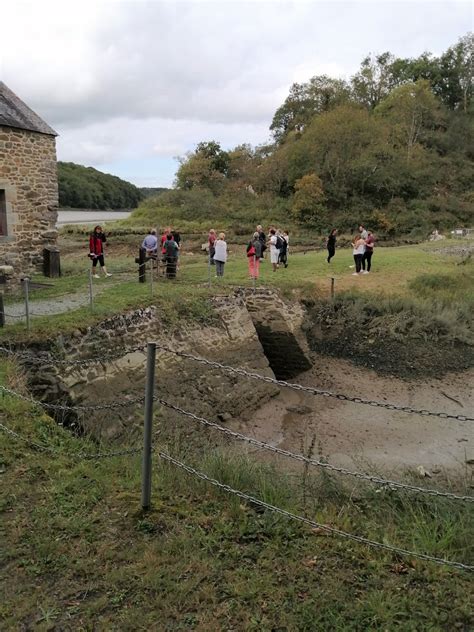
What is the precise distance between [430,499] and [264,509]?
1.72 meters

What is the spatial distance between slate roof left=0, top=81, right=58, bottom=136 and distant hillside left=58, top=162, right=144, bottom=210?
48.9 metres

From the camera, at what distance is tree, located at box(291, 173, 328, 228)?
125 ft

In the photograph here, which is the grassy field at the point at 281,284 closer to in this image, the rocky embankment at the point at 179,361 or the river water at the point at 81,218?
the rocky embankment at the point at 179,361

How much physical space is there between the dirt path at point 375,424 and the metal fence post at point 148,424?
5.34 metres

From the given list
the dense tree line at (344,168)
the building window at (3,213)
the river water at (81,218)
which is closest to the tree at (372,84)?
the dense tree line at (344,168)

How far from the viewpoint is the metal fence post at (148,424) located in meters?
3.91

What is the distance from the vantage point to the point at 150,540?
12.8 ft

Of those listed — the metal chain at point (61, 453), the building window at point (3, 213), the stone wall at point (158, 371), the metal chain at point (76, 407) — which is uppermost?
the building window at point (3, 213)

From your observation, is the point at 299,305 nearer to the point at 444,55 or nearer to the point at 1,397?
the point at 1,397

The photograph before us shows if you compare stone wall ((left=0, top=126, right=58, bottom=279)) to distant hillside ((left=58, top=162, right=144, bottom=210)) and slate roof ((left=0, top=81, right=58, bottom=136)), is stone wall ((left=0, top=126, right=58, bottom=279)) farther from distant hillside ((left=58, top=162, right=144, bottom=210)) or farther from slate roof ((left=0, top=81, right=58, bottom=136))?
distant hillside ((left=58, top=162, right=144, bottom=210))

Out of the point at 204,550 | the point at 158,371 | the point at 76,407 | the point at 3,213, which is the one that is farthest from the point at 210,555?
the point at 3,213

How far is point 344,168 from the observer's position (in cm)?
4072

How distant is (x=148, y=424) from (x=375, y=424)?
8.31 m

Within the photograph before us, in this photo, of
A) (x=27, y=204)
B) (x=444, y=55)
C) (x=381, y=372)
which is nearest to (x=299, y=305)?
(x=381, y=372)
